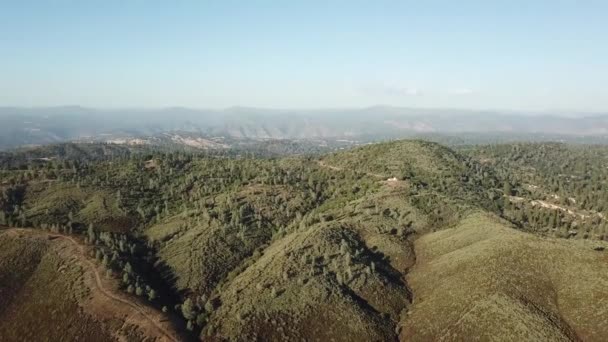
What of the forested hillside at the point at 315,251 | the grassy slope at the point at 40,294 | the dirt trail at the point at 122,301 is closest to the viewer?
the dirt trail at the point at 122,301

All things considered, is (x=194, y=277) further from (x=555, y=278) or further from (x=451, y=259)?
(x=555, y=278)

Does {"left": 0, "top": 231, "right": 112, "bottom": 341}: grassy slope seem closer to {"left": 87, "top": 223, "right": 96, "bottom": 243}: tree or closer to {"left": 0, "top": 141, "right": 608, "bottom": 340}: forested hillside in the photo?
{"left": 87, "top": 223, "right": 96, "bottom": 243}: tree

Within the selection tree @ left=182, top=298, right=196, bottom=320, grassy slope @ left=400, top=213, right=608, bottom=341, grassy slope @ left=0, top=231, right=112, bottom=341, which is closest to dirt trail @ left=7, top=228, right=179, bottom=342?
grassy slope @ left=0, top=231, right=112, bottom=341

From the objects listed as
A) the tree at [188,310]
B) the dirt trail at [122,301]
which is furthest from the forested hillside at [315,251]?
the dirt trail at [122,301]

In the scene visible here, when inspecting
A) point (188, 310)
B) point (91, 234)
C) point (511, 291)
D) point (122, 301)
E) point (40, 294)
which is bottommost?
point (40, 294)

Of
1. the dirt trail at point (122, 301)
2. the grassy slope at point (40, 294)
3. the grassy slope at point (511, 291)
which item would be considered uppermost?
the grassy slope at point (511, 291)

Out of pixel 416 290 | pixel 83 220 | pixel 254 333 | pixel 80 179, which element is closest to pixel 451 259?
pixel 416 290

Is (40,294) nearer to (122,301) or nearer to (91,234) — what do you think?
(122,301)

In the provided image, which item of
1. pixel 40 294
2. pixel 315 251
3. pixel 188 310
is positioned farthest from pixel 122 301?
pixel 315 251

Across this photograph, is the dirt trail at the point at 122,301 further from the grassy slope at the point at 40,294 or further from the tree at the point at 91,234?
the tree at the point at 91,234

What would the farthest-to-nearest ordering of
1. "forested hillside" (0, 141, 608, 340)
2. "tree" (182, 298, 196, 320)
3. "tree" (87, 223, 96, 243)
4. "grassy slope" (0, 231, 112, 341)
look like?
1. "tree" (87, 223, 96, 243)
2. "tree" (182, 298, 196, 320)
3. "grassy slope" (0, 231, 112, 341)
4. "forested hillside" (0, 141, 608, 340)
